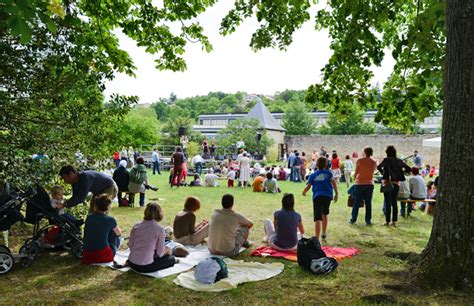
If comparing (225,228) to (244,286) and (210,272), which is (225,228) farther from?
(244,286)

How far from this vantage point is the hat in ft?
16.8

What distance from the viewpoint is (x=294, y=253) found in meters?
6.71

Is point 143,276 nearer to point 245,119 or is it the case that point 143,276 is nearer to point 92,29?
point 92,29

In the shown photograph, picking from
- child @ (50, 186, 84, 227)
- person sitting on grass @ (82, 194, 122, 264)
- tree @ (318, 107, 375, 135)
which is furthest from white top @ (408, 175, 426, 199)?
tree @ (318, 107, 375, 135)

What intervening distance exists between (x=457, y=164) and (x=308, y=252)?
2.22m

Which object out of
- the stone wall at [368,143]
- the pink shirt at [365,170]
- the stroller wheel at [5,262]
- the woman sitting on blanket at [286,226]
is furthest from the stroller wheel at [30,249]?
the stone wall at [368,143]

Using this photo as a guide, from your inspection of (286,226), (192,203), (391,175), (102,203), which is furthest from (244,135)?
(102,203)

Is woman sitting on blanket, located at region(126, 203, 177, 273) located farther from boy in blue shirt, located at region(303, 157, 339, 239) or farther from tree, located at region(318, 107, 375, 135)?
tree, located at region(318, 107, 375, 135)

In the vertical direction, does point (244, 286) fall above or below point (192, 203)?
below

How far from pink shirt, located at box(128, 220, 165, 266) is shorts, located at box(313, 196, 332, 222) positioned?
3212 millimetres

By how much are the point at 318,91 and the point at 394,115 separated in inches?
64.4

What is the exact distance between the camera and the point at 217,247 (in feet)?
21.6

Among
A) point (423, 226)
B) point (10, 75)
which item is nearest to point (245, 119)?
point (423, 226)

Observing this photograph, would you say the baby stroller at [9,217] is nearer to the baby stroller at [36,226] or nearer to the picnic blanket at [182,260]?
the baby stroller at [36,226]
